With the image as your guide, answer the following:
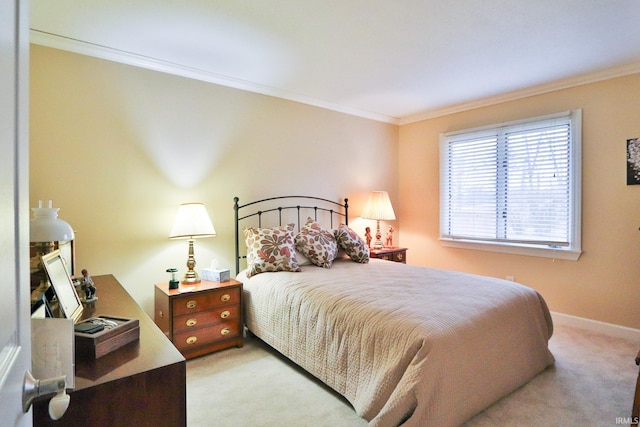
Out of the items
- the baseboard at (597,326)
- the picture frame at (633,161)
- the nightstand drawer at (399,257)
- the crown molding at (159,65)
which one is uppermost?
the crown molding at (159,65)

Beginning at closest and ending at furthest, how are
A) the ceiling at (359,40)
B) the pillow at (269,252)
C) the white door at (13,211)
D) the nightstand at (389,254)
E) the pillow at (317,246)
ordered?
1. the white door at (13,211)
2. the ceiling at (359,40)
3. the pillow at (269,252)
4. the pillow at (317,246)
5. the nightstand at (389,254)

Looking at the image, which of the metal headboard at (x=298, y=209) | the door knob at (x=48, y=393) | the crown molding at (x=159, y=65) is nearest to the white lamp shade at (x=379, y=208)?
the metal headboard at (x=298, y=209)

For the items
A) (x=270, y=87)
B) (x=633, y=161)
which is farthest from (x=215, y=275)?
(x=633, y=161)

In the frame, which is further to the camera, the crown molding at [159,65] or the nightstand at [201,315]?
the nightstand at [201,315]

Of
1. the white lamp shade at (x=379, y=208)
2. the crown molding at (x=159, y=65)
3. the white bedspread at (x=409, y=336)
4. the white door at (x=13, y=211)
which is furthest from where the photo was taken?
the white lamp shade at (x=379, y=208)

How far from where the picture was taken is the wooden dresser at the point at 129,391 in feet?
3.16

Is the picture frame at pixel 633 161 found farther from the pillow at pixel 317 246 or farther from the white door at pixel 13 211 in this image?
the white door at pixel 13 211

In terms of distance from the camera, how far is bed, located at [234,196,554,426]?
5.57ft

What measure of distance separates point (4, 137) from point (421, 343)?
5.59 feet

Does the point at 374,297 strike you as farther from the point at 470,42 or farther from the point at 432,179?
the point at 432,179

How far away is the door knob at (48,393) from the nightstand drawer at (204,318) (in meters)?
2.09

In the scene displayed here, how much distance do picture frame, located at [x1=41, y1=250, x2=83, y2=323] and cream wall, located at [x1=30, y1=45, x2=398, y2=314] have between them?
3.98 ft

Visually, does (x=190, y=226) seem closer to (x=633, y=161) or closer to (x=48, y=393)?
(x=48, y=393)

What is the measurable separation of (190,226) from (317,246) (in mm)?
1164
